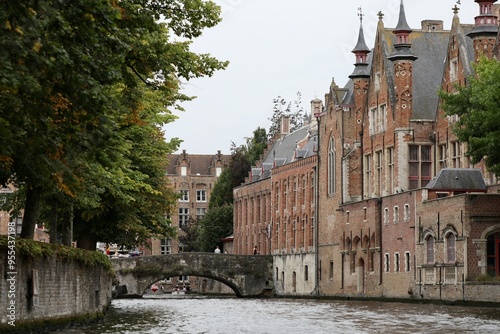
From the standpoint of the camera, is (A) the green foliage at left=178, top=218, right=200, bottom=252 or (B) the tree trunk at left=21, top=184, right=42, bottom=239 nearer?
(B) the tree trunk at left=21, top=184, right=42, bottom=239

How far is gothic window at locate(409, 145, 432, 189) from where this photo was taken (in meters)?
72.8

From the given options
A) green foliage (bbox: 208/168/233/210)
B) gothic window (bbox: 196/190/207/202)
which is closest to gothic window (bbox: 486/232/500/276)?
green foliage (bbox: 208/168/233/210)

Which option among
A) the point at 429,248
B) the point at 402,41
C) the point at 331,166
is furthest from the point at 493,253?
the point at 331,166

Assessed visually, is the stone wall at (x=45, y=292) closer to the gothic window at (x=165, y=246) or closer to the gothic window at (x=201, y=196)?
the gothic window at (x=165, y=246)

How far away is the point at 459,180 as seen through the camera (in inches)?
2507

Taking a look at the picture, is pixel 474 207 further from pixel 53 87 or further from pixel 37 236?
pixel 37 236

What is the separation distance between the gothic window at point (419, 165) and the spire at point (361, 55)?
8.85 m

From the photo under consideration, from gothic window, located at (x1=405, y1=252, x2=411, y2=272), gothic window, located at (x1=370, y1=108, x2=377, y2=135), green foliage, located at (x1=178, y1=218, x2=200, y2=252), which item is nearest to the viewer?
gothic window, located at (x1=405, y1=252, x2=411, y2=272)

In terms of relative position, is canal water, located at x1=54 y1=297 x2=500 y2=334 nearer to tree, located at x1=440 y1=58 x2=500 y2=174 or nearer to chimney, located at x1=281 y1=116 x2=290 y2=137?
tree, located at x1=440 y1=58 x2=500 y2=174

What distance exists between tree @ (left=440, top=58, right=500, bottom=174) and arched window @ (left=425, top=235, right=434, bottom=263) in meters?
9.84

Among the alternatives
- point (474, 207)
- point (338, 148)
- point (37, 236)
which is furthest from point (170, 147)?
point (37, 236)

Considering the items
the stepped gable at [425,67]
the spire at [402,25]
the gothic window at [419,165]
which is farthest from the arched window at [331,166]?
the spire at [402,25]

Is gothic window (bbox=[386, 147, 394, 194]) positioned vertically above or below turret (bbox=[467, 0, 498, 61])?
below

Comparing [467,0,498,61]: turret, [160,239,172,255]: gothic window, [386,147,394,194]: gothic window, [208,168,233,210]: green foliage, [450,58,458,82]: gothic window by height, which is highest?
[467,0,498,61]: turret
